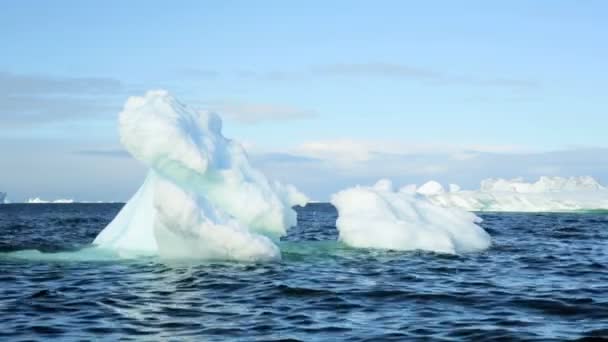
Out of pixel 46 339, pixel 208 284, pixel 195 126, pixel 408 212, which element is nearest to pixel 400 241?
pixel 408 212

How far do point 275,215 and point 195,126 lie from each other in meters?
3.16

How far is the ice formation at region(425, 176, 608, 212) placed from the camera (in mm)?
68250

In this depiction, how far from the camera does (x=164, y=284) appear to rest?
483 inches

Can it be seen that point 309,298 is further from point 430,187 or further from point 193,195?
point 430,187

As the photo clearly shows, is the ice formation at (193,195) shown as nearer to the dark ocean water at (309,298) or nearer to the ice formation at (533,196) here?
the dark ocean water at (309,298)

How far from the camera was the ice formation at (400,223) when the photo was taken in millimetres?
18250

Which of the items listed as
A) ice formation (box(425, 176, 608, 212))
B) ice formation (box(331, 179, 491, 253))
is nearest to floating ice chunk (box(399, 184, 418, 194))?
ice formation (box(331, 179, 491, 253))

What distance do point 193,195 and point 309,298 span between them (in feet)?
16.4

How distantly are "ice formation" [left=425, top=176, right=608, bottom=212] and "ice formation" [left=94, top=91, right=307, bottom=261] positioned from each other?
48639 mm

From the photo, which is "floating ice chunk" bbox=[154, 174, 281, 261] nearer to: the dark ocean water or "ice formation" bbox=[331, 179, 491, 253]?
the dark ocean water

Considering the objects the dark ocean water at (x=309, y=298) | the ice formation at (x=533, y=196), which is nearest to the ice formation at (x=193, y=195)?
the dark ocean water at (x=309, y=298)

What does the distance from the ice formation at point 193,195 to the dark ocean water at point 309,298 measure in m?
0.71

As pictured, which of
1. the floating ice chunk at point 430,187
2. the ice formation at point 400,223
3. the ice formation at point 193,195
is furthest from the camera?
the floating ice chunk at point 430,187

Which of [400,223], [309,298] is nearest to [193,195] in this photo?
[309,298]
